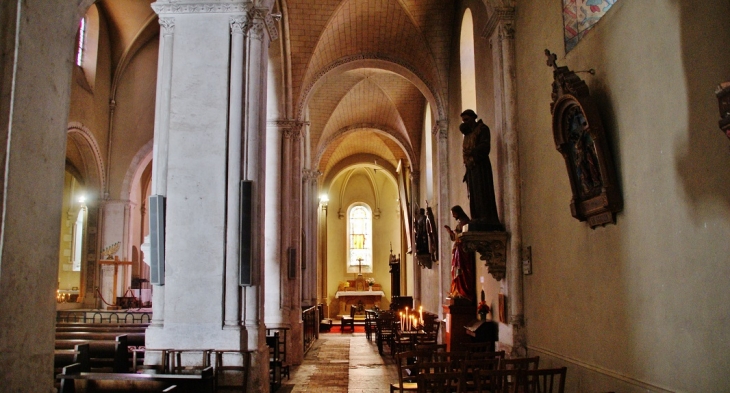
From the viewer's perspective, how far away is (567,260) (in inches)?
240

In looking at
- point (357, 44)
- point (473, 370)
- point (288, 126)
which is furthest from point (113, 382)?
point (357, 44)

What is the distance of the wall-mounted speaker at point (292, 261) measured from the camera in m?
13.2

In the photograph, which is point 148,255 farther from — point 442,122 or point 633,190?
point 442,122

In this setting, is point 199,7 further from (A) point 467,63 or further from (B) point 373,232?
(B) point 373,232

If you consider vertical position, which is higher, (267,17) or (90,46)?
(90,46)

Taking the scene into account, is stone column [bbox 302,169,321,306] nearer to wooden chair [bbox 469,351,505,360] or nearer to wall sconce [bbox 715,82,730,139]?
wooden chair [bbox 469,351,505,360]

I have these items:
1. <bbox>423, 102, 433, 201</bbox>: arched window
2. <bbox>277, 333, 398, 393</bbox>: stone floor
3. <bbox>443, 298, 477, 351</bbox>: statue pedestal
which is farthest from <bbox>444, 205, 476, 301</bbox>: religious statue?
<bbox>423, 102, 433, 201</bbox>: arched window

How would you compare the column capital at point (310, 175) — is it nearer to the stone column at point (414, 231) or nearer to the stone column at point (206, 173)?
the stone column at point (414, 231)

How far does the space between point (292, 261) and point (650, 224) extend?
32.0 feet

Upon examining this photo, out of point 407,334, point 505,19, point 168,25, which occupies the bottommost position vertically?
point 407,334

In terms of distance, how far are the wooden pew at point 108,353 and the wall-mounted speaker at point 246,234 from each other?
57.0 inches

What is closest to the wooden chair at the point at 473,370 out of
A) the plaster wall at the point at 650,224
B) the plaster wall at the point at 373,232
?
the plaster wall at the point at 650,224

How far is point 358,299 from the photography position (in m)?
27.7

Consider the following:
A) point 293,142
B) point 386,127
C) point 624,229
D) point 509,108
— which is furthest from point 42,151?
point 386,127
